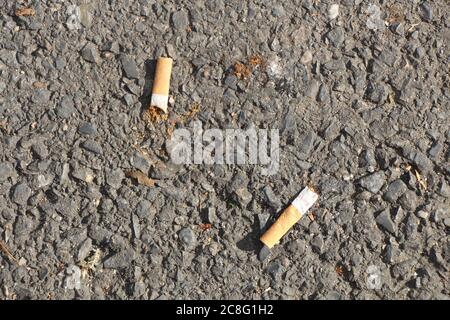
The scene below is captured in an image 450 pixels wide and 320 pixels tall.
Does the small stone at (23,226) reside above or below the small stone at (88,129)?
below

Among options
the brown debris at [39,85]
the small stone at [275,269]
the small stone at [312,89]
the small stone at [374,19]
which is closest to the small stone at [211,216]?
the small stone at [275,269]

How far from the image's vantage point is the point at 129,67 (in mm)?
2516

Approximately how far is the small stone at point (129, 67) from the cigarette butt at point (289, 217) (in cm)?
78

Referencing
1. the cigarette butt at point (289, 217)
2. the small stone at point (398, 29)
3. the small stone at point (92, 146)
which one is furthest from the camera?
the small stone at point (398, 29)

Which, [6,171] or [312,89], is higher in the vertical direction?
[312,89]

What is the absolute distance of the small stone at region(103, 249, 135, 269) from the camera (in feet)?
7.74

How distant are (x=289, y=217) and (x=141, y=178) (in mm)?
574

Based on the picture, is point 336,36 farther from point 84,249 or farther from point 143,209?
point 84,249

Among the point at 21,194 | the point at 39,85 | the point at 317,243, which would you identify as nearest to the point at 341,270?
the point at 317,243

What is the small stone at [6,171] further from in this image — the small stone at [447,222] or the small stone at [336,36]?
the small stone at [447,222]

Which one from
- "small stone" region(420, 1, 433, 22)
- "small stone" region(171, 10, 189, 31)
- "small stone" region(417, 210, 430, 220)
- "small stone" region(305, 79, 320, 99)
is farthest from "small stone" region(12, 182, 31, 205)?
"small stone" region(420, 1, 433, 22)

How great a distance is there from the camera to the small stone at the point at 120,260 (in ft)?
7.74
